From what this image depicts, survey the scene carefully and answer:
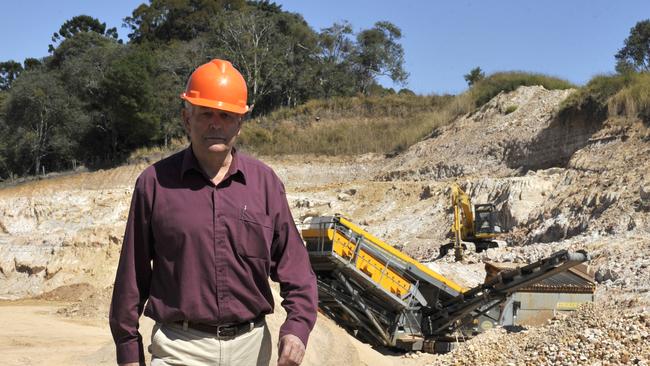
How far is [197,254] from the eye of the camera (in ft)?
11.0

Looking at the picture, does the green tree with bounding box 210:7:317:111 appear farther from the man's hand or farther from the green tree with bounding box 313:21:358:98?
the man's hand

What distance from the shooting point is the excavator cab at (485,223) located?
24.5 meters

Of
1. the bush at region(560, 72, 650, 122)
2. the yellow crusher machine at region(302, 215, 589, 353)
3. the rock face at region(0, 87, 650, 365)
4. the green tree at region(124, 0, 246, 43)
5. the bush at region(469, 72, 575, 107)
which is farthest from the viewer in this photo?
the green tree at region(124, 0, 246, 43)

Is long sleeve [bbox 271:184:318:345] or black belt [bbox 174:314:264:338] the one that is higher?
long sleeve [bbox 271:184:318:345]

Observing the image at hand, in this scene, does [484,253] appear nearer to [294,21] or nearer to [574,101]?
[574,101]

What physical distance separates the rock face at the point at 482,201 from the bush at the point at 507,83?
127 centimetres

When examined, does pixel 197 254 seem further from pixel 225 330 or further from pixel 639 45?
pixel 639 45

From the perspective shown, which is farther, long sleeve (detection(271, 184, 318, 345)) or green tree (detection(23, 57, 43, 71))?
green tree (detection(23, 57, 43, 71))

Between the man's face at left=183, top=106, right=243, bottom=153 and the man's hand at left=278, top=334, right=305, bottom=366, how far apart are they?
32.0 inches

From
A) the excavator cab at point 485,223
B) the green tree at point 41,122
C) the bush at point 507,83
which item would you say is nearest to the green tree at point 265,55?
the green tree at point 41,122

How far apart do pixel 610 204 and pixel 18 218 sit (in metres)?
23.0

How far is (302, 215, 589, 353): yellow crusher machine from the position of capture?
14.1m

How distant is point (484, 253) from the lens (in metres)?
23.5

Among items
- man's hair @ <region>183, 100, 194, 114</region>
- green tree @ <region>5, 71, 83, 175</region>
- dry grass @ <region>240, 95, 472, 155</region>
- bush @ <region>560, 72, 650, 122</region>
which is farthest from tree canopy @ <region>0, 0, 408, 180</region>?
man's hair @ <region>183, 100, 194, 114</region>
